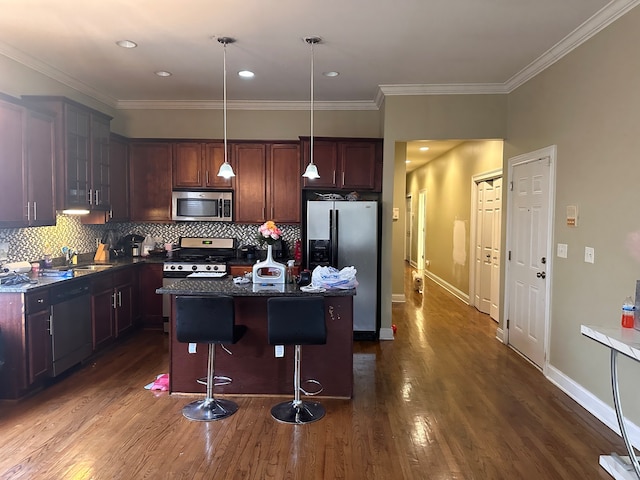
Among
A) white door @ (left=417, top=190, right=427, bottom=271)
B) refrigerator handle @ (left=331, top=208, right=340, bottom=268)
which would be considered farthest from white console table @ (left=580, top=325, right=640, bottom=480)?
white door @ (left=417, top=190, right=427, bottom=271)

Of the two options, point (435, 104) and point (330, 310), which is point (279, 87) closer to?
point (435, 104)

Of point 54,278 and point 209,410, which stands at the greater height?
point 54,278

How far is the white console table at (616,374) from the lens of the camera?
90.5 inches

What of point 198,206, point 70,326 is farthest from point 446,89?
point 70,326

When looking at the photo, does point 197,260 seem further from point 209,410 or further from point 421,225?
point 421,225

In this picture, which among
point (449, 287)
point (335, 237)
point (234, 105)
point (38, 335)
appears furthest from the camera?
point (449, 287)

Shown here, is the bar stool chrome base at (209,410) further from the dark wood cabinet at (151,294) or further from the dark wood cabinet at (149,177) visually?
the dark wood cabinet at (149,177)

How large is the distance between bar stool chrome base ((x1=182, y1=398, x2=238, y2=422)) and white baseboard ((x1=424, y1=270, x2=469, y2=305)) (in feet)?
16.9

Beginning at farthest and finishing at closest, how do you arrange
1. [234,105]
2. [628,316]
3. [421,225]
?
[421,225]
[234,105]
[628,316]

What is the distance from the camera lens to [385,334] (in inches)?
204

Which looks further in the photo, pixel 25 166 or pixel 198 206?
pixel 198 206

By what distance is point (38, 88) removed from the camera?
4.34 meters

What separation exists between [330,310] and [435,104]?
9.57 ft

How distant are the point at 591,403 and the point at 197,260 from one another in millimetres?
4203
